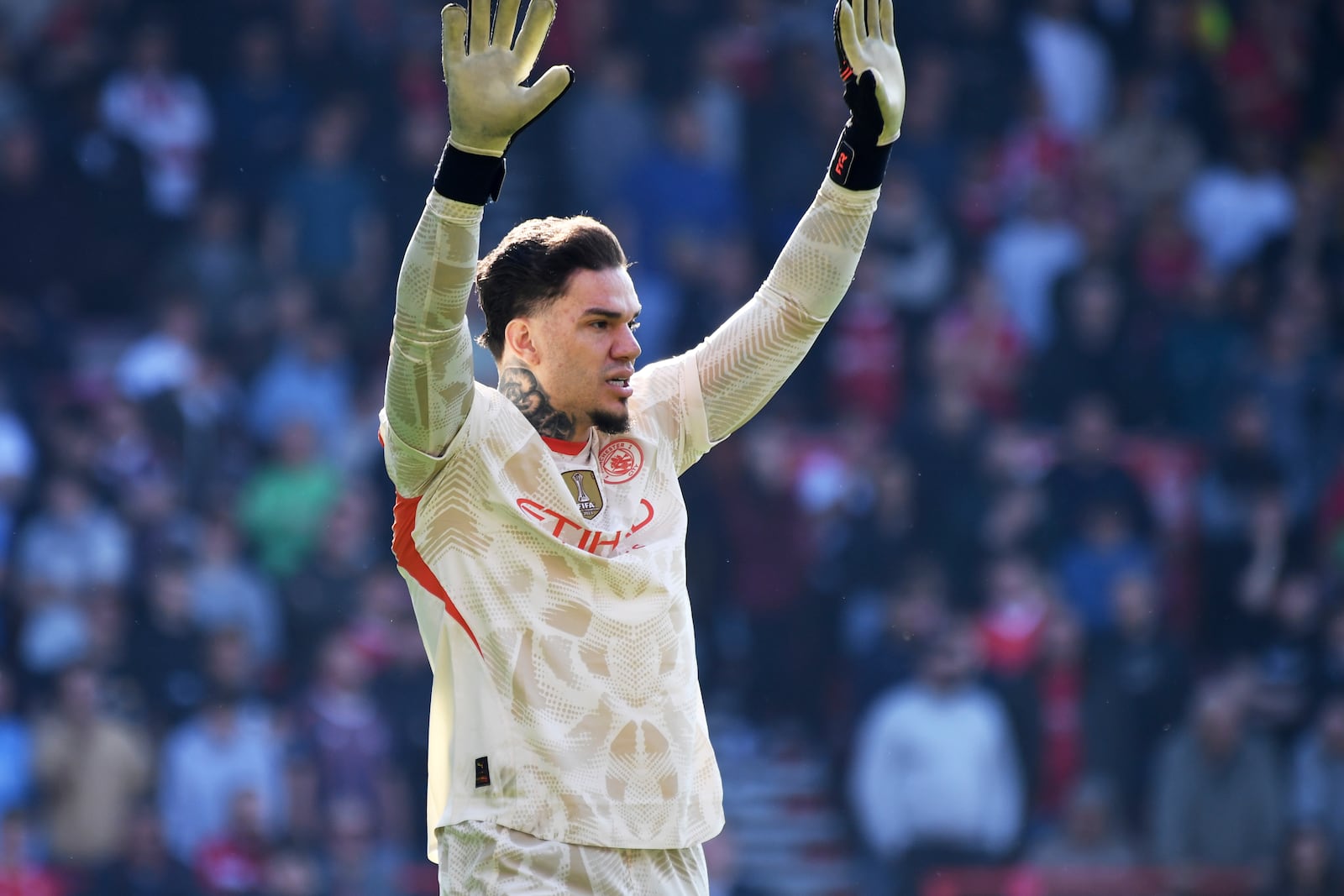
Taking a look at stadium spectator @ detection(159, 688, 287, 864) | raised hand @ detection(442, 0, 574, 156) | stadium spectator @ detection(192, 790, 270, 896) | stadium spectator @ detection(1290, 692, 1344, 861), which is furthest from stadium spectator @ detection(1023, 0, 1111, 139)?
raised hand @ detection(442, 0, 574, 156)

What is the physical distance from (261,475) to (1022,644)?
412 centimetres

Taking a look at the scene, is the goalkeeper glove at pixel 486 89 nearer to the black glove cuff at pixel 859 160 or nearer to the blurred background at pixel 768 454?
the black glove cuff at pixel 859 160

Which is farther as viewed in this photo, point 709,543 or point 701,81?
point 701,81

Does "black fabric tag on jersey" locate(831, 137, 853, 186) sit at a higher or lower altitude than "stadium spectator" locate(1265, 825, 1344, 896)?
higher

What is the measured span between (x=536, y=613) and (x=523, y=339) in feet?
1.83

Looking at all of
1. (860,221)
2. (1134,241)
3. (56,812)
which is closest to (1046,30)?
(1134,241)

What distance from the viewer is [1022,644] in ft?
32.2

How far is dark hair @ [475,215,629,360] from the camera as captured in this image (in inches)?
143

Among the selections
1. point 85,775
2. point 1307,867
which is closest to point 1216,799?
point 1307,867

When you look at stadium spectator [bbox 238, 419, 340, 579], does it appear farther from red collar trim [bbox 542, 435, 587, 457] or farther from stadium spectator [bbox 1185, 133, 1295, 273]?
red collar trim [bbox 542, 435, 587, 457]

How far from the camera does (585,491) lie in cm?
357

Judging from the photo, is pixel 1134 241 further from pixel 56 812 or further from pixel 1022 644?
pixel 56 812

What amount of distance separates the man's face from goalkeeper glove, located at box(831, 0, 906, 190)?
606mm

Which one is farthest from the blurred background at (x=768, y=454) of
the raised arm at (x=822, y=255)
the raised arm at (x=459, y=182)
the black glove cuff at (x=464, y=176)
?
the black glove cuff at (x=464, y=176)
